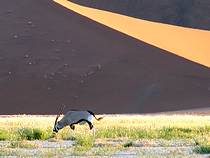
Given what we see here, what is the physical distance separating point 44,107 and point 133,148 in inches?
1415

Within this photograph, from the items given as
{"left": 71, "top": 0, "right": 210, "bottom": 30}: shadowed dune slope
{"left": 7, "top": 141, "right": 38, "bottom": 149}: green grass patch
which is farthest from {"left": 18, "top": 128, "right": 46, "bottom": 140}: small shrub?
{"left": 71, "top": 0, "right": 210, "bottom": 30}: shadowed dune slope

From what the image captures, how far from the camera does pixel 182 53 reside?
61.1 metres

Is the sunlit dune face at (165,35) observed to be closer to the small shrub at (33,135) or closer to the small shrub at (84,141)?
the small shrub at (33,135)

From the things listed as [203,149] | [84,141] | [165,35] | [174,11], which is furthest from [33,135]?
[174,11]

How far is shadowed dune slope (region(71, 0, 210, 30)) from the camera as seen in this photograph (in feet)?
347

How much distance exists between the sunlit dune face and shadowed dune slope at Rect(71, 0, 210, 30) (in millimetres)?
33908

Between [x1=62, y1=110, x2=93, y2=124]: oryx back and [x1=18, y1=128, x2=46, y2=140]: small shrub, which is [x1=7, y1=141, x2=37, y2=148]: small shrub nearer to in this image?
[x1=18, y1=128, x2=46, y2=140]: small shrub

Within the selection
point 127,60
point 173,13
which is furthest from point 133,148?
point 173,13

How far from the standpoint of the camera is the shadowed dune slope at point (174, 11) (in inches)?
4158

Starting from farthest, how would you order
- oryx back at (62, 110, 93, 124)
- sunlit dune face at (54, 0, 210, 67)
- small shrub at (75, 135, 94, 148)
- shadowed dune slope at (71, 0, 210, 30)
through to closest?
1. shadowed dune slope at (71, 0, 210, 30)
2. sunlit dune face at (54, 0, 210, 67)
3. oryx back at (62, 110, 93, 124)
4. small shrub at (75, 135, 94, 148)

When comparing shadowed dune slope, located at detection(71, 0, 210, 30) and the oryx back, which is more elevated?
shadowed dune slope, located at detection(71, 0, 210, 30)

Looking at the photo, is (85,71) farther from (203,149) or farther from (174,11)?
(174,11)

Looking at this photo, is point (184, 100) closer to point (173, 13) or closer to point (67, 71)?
point (67, 71)

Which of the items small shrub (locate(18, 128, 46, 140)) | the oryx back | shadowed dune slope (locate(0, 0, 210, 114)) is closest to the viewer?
small shrub (locate(18, 128, 46, 140))
